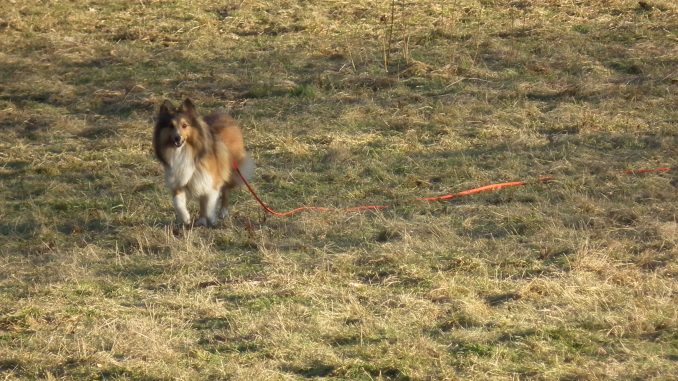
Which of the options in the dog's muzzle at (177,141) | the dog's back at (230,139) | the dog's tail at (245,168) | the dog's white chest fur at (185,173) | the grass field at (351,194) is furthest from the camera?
the dog's tail at (245,168)

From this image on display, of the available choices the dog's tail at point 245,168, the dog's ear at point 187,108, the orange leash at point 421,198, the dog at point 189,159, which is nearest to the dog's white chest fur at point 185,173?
the dog at point 189,159

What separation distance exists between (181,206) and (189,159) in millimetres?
389

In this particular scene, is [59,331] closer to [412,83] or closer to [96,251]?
[96,251]

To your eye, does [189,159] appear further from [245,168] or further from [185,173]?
[245,168]

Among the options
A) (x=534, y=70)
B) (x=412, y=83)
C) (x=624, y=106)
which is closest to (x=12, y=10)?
(x=412, y=83)

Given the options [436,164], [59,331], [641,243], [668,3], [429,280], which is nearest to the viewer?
[59,331]

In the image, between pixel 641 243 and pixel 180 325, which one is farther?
pixel 641 243

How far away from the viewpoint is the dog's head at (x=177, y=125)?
29.9 feet

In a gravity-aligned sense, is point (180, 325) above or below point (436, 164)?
above

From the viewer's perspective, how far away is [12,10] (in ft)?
53.1

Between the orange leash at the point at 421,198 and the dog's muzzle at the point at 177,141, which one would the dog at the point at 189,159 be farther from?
the orange leash at the point at 421,198

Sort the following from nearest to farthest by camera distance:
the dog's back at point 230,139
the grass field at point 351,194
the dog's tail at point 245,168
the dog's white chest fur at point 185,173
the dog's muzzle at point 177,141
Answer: the grass field at point 351,194
the dog's muzzle at point 177,141
the dog's white chest fur at point 185,173
the dog's back at point 230,139
the dog's tail at point 245,168

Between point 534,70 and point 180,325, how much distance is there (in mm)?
8183

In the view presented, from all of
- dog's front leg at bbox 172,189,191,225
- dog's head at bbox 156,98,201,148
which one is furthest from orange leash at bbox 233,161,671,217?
dog's head at bbox 156,98,201,148
